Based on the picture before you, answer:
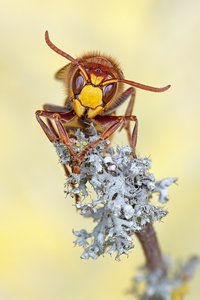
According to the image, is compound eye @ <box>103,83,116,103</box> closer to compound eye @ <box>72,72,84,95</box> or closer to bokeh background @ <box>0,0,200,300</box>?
compound eye @ <box>72,72,84,95</box>

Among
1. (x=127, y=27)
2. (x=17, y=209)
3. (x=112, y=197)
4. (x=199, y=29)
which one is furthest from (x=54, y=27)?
(x=112, y=197)

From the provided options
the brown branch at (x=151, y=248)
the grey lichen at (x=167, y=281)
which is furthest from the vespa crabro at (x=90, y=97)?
the grey lichen at (x=167, y=281)

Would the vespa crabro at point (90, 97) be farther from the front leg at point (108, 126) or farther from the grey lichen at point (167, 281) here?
the grey lichen at point (167, 281)

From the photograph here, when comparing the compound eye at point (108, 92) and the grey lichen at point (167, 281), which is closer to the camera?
the compound eye at point (108, 92)

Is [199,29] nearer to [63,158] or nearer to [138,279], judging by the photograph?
[138,279]

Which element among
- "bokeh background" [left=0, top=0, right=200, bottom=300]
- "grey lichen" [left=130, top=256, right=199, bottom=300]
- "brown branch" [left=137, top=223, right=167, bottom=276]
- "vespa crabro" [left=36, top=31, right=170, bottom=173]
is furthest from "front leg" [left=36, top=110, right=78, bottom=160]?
"bokeh background" [left=0, top=0, right=200, bottom=300]

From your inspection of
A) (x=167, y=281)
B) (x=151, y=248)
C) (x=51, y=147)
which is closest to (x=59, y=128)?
(x=151, y=248)
